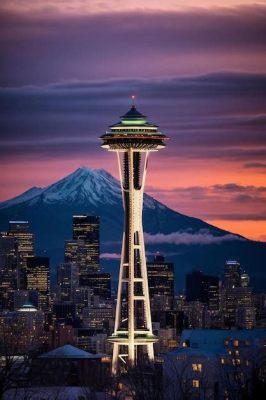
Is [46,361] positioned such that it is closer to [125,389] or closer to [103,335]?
[125,389]

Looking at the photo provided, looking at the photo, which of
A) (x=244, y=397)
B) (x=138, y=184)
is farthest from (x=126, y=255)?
(x=244, y=397)

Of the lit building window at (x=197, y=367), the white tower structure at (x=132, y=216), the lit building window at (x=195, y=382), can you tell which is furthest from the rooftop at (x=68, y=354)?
the lit building window at (x=195, y=382)

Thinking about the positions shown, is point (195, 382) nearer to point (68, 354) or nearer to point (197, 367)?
point (197, 367)

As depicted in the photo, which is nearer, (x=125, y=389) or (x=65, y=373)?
(x=125, y=389)

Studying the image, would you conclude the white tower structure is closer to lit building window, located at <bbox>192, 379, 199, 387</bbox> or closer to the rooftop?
the rooftop

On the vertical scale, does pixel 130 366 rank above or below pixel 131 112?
below

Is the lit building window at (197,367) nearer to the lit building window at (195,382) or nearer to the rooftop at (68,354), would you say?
the lit building window at (195,382)

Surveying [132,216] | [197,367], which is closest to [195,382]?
[197,367]

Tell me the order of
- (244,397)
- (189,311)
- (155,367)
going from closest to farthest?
(244,397) → (155,367) → (189,311)
